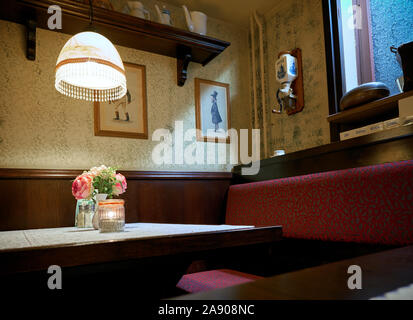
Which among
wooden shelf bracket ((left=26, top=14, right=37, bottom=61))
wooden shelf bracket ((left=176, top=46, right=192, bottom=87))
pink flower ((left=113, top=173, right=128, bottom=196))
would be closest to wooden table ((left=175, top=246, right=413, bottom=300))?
pink flower ((left=113, top=173, right=128, bottom=196))

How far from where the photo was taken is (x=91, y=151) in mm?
2445

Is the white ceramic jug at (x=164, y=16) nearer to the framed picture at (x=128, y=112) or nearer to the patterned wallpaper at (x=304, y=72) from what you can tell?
the framed picture at (x=128, y=112)

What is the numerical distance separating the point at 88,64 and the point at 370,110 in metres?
1.69

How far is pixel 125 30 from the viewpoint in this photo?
240 cm

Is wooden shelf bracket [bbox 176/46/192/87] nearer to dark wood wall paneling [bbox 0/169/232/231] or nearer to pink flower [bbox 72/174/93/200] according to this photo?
dark wood wall paneling [bbox 0/169/232/231]

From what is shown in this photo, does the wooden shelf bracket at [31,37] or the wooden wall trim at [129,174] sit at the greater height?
the wooden shelf bracket at [31,37]

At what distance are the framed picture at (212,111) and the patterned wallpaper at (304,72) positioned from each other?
431mm

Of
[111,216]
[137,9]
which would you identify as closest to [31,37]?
[137,9]

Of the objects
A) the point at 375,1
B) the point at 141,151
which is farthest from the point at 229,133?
the point at 375,1

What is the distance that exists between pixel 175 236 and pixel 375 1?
95.7 inches

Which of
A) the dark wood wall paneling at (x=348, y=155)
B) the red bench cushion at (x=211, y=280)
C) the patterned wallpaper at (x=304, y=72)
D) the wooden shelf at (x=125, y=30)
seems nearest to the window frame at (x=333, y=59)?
the patterned wallpaper at (x=304, y=72)

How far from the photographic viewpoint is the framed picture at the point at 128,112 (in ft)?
8.25

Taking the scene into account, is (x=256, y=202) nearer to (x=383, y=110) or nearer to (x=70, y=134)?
(x=383, y=110)

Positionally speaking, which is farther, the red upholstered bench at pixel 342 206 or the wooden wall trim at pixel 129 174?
the wooden wall trim at pixel 129 174
